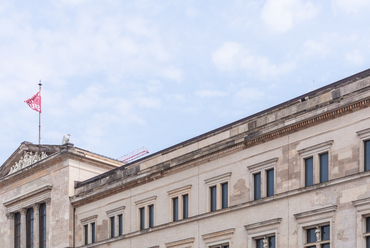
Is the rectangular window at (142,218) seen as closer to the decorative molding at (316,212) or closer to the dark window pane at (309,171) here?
the decorative molding at (316,212)

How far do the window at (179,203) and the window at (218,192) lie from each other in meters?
1.80

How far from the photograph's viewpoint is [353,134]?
103 ft

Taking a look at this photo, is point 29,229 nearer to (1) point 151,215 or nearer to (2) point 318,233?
(1) point 151,215

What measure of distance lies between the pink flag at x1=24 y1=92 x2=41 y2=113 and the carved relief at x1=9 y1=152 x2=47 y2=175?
550 cm

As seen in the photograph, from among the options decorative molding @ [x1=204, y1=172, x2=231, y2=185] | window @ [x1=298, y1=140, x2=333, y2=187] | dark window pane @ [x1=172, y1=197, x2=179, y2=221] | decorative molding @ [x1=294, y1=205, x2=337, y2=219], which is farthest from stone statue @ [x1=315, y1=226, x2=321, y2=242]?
dark window pane @ [x1=172, y1=197, x2=179, y2=221]

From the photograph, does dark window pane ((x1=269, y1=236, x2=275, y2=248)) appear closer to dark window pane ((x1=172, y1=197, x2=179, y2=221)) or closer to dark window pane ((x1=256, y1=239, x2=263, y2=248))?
dark window pane ((x1=256, y1=239, x2=263, y2=248))

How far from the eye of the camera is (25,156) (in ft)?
184

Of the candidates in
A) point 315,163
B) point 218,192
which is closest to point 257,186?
point 218,192

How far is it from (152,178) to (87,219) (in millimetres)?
7811

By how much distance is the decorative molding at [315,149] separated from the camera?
3259 cm

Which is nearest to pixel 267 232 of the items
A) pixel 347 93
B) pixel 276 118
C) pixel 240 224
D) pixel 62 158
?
pixel 240 224

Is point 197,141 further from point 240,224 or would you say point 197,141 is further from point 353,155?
point 353,155

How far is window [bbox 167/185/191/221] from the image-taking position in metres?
40.5

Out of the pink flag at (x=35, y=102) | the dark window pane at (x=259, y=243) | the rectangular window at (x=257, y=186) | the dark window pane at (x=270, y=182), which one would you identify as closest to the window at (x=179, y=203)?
the rectangular window at (x=257, y=186)
